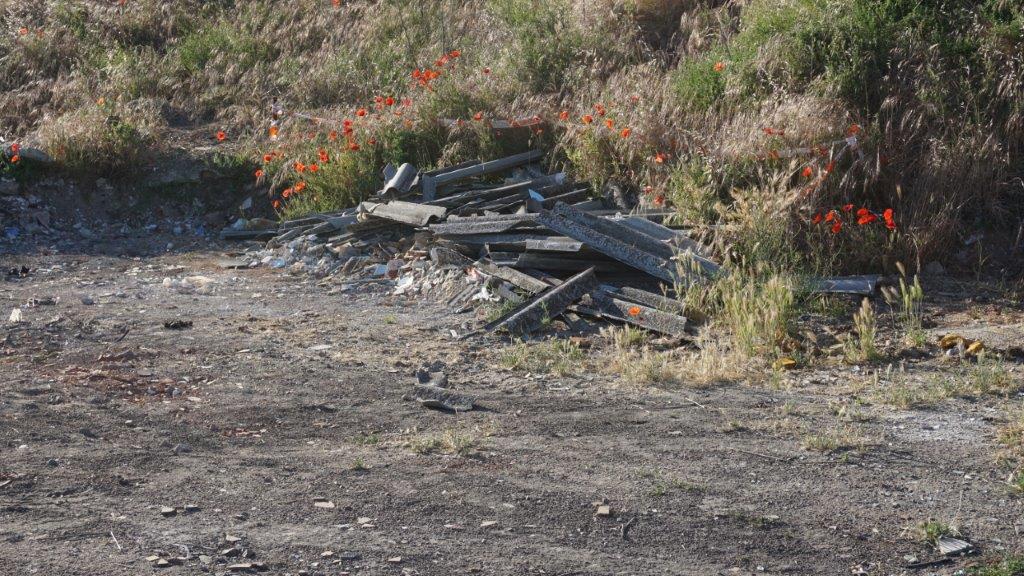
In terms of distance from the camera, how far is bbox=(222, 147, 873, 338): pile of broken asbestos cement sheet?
7.04 m

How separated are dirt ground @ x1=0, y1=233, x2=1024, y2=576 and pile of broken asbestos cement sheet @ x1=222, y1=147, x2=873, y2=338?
0.61m

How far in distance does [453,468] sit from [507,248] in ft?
12.6

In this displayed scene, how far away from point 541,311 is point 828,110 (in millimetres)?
3388

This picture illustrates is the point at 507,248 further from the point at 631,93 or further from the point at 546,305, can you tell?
the point at 631,93

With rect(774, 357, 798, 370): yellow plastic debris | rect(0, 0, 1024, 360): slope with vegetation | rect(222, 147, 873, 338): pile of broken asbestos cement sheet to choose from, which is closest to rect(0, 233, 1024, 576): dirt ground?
rect(774, 357, 798, 370): yellow plastic debris

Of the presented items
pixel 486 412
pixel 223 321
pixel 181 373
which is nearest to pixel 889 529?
pixel 486 412

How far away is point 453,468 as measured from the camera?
4398 mm

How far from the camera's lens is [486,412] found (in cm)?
Result: 527

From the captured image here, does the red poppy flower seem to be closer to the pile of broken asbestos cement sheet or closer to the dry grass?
the dry grass

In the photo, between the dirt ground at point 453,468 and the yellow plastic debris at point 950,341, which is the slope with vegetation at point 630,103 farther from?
the dirt ground at point 453,468

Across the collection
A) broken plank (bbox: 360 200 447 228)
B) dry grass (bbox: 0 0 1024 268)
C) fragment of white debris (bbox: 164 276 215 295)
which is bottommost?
fragment of white debris (bbox: 164 276 215 295)

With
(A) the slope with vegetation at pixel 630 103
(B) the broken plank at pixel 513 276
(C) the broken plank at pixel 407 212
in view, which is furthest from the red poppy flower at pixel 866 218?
(C) the broken plank at pixel 407 212

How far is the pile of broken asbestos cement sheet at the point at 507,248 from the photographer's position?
7.04 meters

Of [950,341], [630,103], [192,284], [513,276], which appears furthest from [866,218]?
[192,284]
